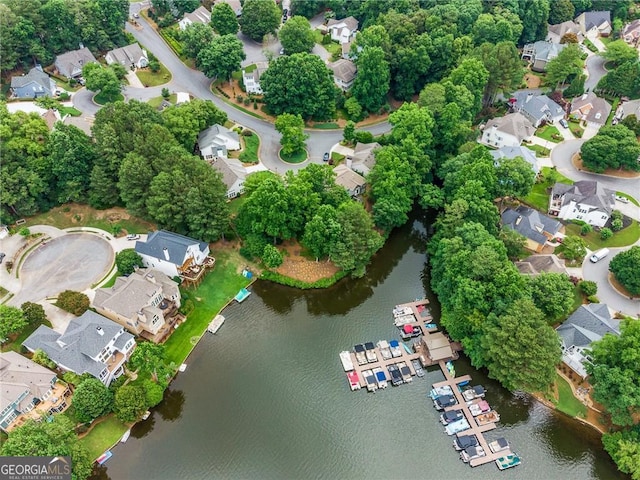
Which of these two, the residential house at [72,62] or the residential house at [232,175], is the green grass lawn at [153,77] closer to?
the residential house at [72,62]

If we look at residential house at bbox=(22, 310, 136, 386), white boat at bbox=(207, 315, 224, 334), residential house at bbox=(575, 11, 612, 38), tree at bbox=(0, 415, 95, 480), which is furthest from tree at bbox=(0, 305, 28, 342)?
residential house at bbox=(575, 11, 612, 38)

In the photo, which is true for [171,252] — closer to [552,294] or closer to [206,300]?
[206,300]

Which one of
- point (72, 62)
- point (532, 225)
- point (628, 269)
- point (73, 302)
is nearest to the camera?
point (73, 302)

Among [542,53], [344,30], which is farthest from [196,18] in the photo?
[542,53]

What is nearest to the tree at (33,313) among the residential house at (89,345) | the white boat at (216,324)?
the residential house at (89,345)

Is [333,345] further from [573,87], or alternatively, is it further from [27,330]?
[573,87]

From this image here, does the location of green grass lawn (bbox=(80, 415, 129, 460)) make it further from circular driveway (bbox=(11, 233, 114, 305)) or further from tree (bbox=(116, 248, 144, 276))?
circular driveway (bbox=(11, 233, 114, 305))

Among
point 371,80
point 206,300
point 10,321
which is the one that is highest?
point 371,80
